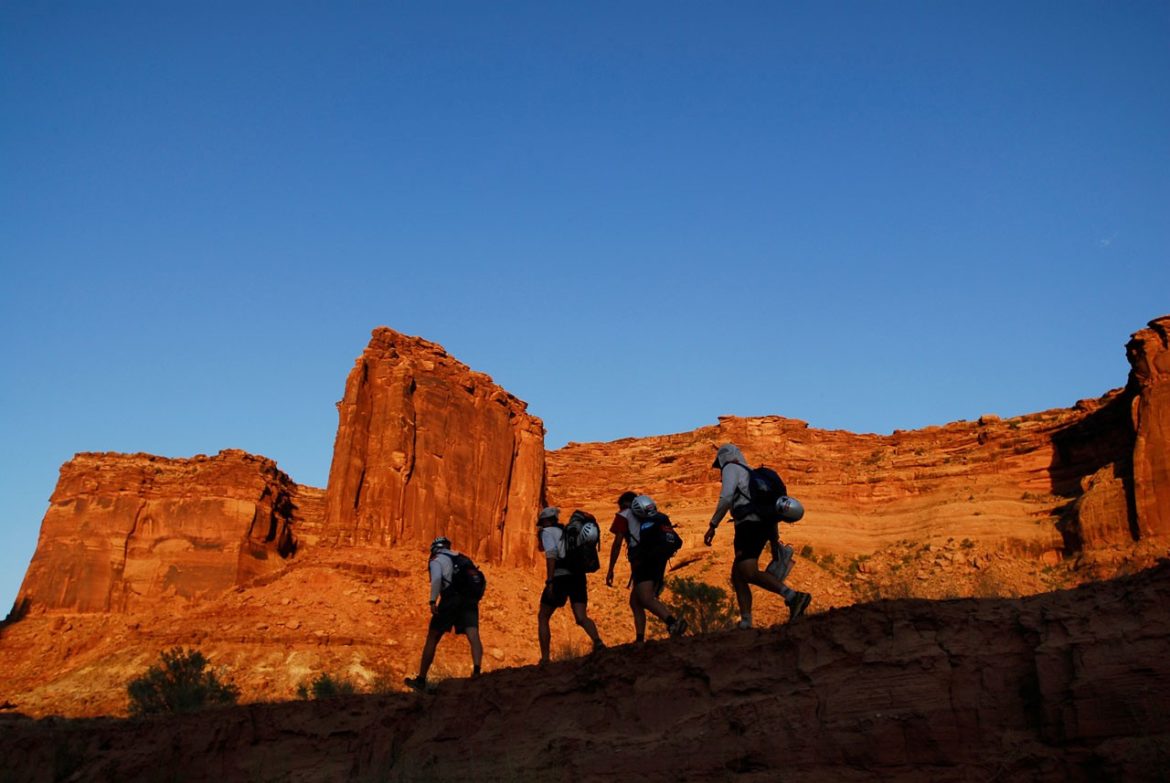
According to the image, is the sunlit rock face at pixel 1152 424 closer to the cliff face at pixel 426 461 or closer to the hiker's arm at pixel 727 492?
the cliff face at pixel 426 461

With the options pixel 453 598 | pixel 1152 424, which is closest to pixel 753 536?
pixel 453 598

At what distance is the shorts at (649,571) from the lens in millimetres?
10289

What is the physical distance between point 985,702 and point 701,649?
7.98 feet

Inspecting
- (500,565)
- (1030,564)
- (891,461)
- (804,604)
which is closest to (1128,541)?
(1030,564)

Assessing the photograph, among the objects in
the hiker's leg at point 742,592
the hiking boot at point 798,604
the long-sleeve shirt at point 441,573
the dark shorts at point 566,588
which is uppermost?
the long-sleeve shirt at point 441,573

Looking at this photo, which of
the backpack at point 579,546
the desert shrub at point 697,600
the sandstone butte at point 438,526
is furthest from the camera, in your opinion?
the sandstone butte at point 438,526

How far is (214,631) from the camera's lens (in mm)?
35688

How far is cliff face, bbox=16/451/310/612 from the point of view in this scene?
55.4 meters

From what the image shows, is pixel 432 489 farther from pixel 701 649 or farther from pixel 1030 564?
pixel 701 649

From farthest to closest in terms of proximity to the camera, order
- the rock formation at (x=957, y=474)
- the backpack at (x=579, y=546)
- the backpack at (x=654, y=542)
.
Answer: the rock formation at (x=957, y=474)
the backpack at (x=579, y=546)
the backpack at (x=654, y=542)

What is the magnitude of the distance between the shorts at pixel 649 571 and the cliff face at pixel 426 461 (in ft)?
120

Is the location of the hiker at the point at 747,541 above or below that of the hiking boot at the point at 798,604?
above

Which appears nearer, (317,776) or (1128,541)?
(317,776)

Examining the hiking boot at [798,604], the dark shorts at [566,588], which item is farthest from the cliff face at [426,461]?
the hiking boot at [798,604]
